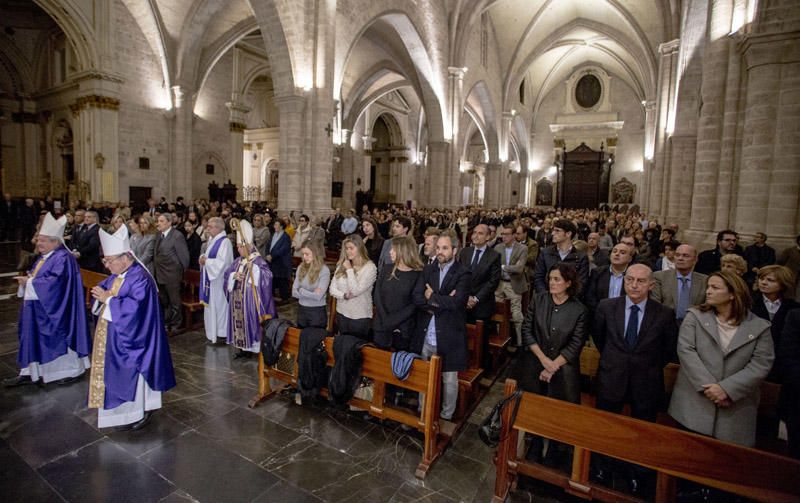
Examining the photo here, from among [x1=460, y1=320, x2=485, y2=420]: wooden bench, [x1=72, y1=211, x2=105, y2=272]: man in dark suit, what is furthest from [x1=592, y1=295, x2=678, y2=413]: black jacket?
[x1=72, y1=211, x2=105, y2=272]: man in dark suit

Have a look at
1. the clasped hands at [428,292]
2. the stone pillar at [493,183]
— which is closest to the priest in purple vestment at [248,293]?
the clasped hands at [428,292]

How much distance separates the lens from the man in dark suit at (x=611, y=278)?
14.2ft

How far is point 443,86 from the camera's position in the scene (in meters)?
22.0

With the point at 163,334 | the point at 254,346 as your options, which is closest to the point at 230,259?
the point at 254,346

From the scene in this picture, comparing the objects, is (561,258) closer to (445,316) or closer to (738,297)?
(445,316)

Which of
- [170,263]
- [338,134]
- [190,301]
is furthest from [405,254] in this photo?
[338,134]

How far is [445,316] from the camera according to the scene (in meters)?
3.87

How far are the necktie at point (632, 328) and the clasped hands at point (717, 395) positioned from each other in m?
0.52

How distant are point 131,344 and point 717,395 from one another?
432 centimetres

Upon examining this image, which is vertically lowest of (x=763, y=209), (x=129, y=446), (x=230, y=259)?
(x=129, y=446)

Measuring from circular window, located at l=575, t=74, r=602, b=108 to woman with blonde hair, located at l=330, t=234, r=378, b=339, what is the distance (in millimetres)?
37539

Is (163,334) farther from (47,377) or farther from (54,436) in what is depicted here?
(47,377)

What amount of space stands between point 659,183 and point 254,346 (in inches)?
665

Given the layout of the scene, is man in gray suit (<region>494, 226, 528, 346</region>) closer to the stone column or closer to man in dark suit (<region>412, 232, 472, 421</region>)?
man in dark suit (<region>412, 232, 472, 421</region>)
